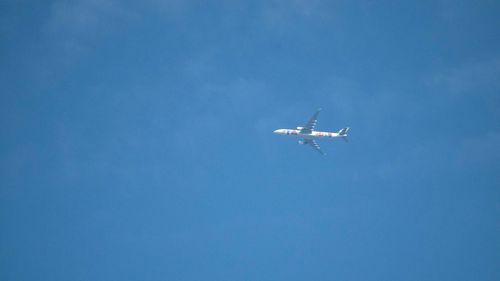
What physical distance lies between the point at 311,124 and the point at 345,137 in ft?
27.0

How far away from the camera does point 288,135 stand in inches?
5276

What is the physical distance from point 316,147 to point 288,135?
676 centimetres

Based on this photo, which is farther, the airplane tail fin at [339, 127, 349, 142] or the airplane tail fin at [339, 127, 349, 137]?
the airplane tail fin at [339, 127, 349, 142]

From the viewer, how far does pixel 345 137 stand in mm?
130875

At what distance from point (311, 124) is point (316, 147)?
847cm

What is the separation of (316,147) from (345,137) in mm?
7376

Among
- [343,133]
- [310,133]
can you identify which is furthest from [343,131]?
[310,133]

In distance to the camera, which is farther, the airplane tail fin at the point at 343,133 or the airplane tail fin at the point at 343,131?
the airplane tail fin at the point at 343,133

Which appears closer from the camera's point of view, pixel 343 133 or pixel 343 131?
pixel 343 131

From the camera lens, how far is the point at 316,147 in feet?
443

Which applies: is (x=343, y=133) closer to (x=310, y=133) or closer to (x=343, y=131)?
(x=343, y=131)

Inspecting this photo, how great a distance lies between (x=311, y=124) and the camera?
128 m

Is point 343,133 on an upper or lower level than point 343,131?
lower

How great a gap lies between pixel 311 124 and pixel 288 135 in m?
7.47
